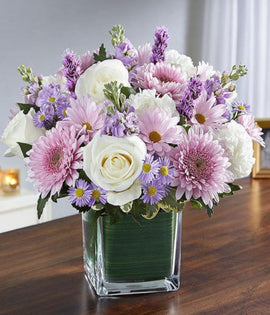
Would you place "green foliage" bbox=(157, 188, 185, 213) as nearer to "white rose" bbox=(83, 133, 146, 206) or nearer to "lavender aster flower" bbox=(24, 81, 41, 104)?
"white rose" bbox=(83, 133, 146, 206)

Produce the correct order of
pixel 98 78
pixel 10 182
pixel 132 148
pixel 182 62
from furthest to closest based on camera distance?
pixel 10 182 → pixel 182 62 → pixel 98 78 → pixel 132 148

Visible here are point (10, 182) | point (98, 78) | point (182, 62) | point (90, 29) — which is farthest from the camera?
point (90, 29)

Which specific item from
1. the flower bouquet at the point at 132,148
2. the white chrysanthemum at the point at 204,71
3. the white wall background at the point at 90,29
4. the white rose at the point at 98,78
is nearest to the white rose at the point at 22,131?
the flower bouquet at the point at 132,148

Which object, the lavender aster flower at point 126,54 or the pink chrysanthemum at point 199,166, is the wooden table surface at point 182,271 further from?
the lavender aster flower at point 126,54

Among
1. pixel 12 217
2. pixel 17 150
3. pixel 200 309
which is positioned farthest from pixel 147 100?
pixel 12 217

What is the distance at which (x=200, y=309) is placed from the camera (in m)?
1.09

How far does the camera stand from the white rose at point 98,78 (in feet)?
3.46

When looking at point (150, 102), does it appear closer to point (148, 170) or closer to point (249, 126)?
point (148, 170)

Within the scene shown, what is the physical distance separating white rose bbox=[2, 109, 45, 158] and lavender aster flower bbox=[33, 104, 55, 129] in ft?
0.06

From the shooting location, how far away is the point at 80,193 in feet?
3.25

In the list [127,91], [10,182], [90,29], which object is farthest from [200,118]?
[90,29]

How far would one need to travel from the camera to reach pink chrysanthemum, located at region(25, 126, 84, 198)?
3.23 feet

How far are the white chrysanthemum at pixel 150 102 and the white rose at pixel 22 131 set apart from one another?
0.19 m

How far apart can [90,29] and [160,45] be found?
265 cm
